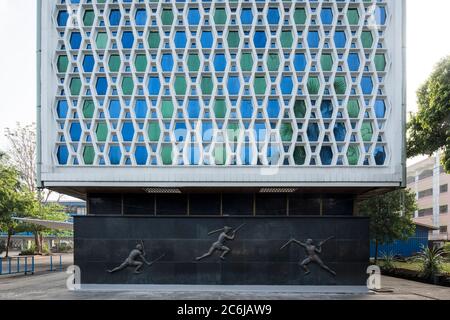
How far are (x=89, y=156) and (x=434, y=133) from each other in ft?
64.7

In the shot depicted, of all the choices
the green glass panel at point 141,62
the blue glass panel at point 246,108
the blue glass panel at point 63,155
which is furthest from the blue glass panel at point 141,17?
the blue glass panel at point 63,155

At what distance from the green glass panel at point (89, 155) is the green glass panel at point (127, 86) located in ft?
12.2

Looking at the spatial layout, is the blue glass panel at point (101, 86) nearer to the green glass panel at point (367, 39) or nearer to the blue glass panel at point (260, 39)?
the blue glass panel at point (260, 39)

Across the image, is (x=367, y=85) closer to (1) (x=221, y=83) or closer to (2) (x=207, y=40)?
(1) (x=221, y=83)

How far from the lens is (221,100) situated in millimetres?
22750

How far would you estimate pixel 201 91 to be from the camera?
74.3ft

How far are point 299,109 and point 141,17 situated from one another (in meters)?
10.5

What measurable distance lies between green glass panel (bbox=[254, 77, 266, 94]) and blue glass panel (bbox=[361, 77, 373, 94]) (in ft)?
18.5

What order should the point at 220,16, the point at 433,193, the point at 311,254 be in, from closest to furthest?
the point at 311,254 → the point at 220,16 → the point at 433,193

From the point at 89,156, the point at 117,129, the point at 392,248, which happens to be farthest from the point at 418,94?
the point at 392,248

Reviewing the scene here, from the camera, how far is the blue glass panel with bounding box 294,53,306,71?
22672mm

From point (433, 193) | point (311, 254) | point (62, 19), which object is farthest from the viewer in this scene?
point (433, 193)

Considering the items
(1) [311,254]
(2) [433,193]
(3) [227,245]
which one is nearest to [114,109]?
(3) [227,245]

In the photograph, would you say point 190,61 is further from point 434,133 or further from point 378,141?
point 434,133
